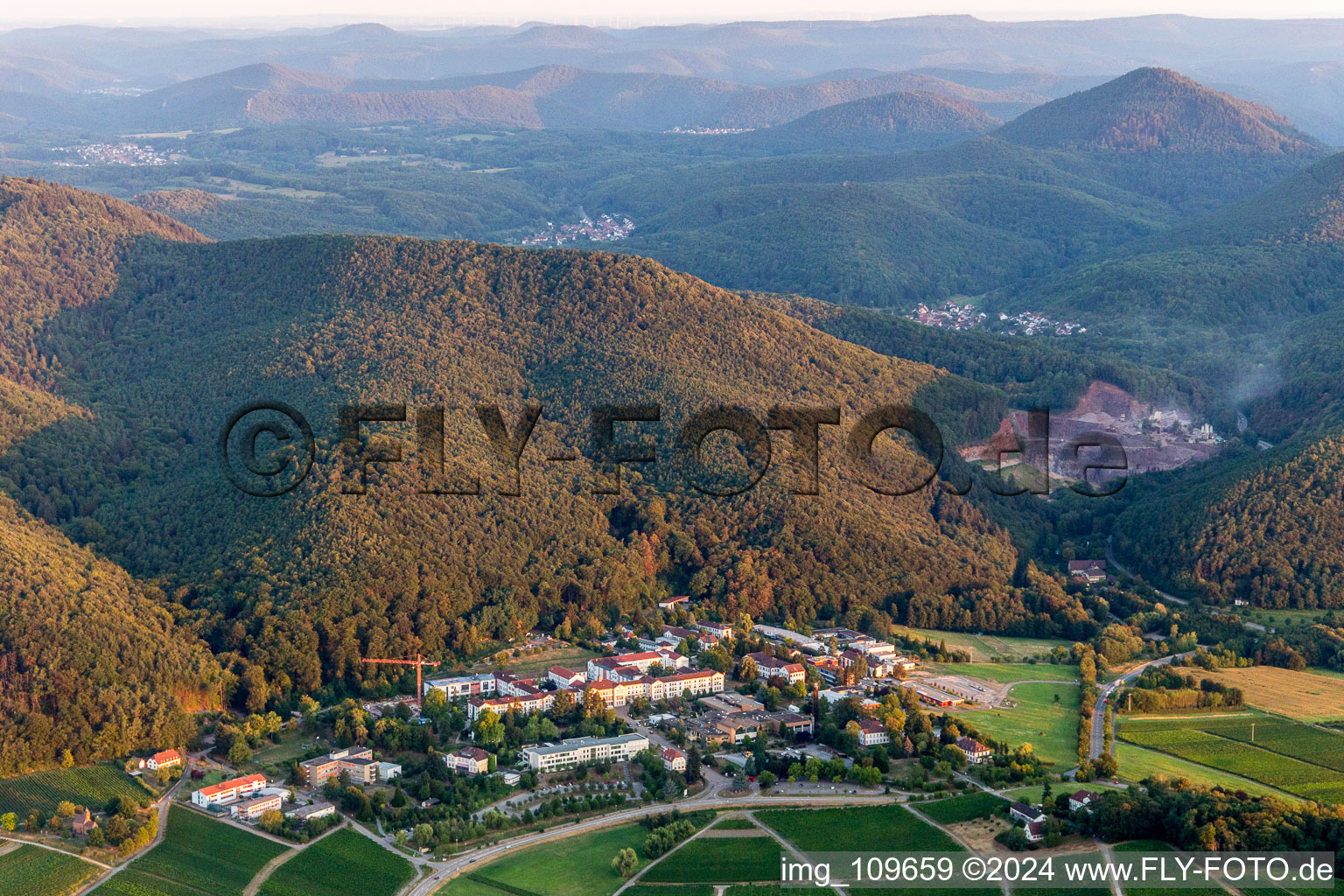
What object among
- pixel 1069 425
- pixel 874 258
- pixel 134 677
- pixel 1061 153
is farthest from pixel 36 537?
pixel 1061 153

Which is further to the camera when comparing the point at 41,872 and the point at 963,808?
the point at 963,808

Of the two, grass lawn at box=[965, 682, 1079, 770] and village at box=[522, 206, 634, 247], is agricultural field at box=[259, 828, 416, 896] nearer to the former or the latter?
grass lawn at box=[965, 682, 1079, 770]

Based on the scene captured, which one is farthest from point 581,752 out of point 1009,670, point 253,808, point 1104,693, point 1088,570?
point 1088,570

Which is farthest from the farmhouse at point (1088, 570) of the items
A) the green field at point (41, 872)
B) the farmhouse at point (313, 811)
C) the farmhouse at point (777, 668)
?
the green field at point (41, 872)

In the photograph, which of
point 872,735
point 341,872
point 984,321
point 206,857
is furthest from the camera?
point 984,321

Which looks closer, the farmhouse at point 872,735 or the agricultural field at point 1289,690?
the farmhouse at point 872,735

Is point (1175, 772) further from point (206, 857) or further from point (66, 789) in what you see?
point (66, 789)

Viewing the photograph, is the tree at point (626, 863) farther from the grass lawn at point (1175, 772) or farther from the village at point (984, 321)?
the village at point (984, 321)
